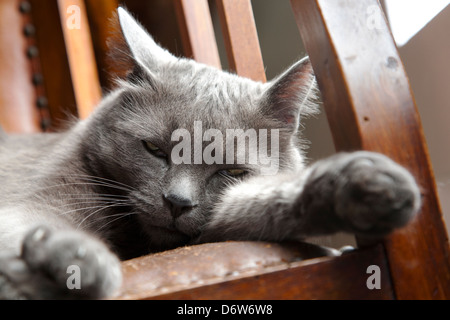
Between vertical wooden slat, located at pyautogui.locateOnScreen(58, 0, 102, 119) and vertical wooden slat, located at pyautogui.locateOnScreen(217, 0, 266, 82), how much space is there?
2.51 feet

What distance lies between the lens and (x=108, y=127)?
101 cm

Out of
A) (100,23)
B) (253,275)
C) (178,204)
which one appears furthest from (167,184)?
(100,23)

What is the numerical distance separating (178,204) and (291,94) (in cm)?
43

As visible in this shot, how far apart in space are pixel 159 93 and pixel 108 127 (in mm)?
159

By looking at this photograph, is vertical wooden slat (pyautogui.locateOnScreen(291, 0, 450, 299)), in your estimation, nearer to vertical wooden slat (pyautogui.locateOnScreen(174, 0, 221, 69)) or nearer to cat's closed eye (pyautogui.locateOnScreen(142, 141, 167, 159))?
cat's closed eye (pyautogui.locateOnScreen(142, 141, 167, 159))

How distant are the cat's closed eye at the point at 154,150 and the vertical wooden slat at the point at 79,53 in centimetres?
87

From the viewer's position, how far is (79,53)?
1813 millimetres

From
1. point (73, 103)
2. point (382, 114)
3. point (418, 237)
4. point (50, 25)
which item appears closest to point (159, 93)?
point (382, 114)

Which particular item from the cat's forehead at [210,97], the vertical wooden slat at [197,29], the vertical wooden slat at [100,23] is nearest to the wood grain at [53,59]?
the vertical wooden slat at [100,23]

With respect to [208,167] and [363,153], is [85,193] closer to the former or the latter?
[208,167]

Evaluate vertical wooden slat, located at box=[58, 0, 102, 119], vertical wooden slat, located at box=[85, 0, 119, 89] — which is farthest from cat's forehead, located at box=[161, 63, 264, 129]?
vertical wooden slat, located at box=[85, 0, 119, 89]

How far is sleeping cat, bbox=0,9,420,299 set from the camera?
1.71ft
